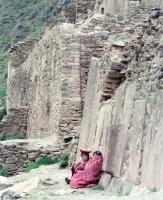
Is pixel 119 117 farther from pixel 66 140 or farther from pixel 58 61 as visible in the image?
pixel 58 61

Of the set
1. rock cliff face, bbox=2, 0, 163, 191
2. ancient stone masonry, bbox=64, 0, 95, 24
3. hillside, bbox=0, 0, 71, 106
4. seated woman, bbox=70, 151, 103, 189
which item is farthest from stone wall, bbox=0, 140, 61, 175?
hillside, bbox=0, 0, 71, 106

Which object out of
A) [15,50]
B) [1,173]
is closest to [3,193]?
[1,173]

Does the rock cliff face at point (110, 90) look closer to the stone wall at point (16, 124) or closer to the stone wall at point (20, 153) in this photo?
the stone wall at point (20, 153)

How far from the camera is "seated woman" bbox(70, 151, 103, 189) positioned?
10.4 m

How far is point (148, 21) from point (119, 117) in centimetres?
163

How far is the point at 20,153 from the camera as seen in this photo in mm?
16234

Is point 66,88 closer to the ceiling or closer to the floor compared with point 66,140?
closer to the ceiling

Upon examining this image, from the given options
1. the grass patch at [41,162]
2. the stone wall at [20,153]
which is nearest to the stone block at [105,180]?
the grass patch at [41,162]

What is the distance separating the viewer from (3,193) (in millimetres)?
10445

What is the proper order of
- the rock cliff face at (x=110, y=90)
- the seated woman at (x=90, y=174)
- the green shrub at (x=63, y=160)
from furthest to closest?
the green shrub at (x=63, y=160) → the seated woman at (x=90, y=174) → the rock cliff face at (x=110, y=90)

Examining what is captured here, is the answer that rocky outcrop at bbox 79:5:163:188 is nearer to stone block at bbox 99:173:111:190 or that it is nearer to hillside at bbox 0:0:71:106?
stone block at bbox 99:173:111:190

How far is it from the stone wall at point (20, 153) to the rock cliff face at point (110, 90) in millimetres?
351

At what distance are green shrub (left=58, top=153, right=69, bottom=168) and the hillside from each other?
32.8 metres

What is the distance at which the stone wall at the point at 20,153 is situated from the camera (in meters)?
15.8
